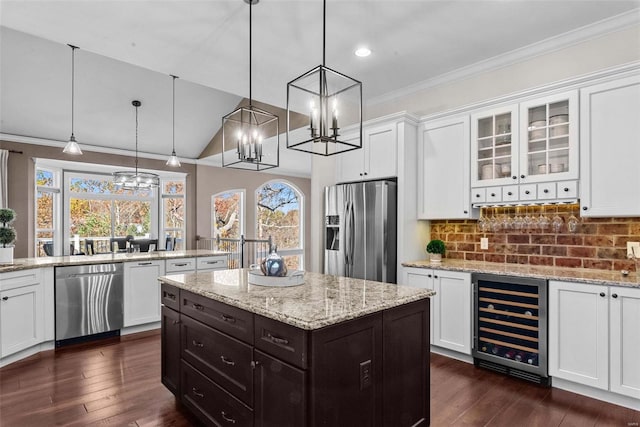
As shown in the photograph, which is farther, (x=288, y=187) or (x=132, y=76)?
(x=288, y=187)

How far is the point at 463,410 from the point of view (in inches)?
99.0

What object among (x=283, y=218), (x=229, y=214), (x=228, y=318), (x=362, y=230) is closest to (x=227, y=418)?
(x=228, y=318)

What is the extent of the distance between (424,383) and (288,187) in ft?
26.4

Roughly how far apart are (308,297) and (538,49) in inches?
122

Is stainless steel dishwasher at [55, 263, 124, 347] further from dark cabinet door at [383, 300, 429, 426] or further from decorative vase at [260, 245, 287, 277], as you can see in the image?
dark cabinet door at [383, 300, 429, 426]

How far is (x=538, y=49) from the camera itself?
3.28 meters

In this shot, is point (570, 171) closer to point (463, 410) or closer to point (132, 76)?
point (463, 410)

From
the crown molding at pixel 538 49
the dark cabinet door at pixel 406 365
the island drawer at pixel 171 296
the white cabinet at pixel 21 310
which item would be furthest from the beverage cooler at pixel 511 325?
the white cabinet at pixel 21 310

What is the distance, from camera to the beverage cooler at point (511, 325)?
9.34ft

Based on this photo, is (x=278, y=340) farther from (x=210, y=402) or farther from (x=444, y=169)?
(x=444, y=169)

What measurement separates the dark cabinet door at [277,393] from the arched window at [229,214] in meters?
6.75

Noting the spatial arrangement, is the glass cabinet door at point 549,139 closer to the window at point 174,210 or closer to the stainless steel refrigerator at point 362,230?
the stainless steel refrigerator at point 362,230

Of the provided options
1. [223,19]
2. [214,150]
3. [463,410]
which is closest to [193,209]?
[214,150]

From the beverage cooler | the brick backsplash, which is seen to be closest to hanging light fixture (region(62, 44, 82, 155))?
the brick backsplash
